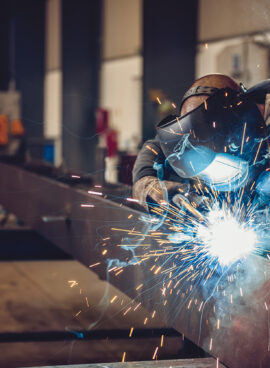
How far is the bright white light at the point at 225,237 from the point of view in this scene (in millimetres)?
1659

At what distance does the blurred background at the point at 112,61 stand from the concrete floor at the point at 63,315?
120 cm

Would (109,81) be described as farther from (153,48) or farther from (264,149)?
(264,149)

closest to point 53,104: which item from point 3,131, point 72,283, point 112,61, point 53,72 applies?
point 53,72

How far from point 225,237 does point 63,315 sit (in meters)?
2.11

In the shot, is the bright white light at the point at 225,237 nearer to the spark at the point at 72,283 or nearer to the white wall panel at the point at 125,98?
the spark at the point at 72,283

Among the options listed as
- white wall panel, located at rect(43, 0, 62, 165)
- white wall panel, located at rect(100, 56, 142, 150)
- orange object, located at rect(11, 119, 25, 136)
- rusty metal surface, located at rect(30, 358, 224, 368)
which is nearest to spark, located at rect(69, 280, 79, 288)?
rusty metal surface, located at rect(30, 358, 224, 368)

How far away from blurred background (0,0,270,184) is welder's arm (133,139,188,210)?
3020mm

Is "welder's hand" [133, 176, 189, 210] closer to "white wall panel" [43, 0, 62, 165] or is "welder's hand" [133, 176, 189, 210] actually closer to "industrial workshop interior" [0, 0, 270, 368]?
"industrial workshop interior" [0, 0, 270, 368]

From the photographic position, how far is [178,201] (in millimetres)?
1936

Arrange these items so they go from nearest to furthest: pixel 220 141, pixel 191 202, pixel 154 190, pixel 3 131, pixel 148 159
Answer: pixel 220 141, pixel 191 202, pixel 154 190, pixel 148 159, pixel 3 131

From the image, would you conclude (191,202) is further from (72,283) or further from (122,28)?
(122,28)

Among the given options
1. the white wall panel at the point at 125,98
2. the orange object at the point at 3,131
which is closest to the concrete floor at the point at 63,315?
the orange object at the point at 3,131

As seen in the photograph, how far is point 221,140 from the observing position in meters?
1.77

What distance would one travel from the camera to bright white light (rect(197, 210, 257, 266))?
65.3 inches
